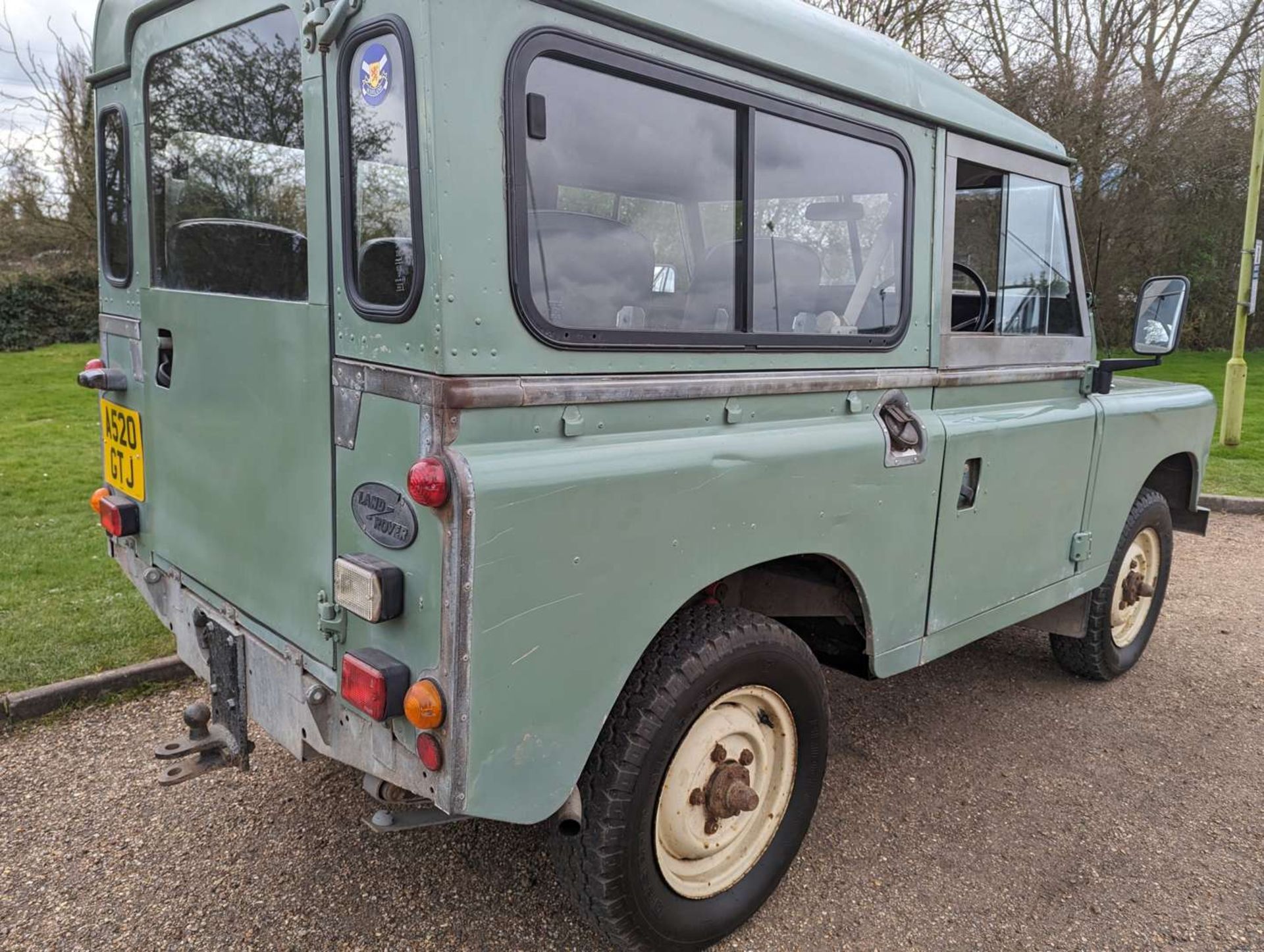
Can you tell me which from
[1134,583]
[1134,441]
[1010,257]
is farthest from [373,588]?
[1134,583]

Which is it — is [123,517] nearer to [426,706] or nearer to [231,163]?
[231,163]

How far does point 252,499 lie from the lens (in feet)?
7.90

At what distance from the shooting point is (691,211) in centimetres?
233

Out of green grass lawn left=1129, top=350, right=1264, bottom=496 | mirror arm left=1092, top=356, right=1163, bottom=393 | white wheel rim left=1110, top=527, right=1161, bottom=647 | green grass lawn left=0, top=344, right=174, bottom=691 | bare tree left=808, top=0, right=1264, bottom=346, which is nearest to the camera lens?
mirror arm left=1092, top=356, right=1163, bottom=393

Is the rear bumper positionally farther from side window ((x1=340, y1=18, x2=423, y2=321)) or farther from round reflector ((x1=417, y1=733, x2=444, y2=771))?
side window ((x1=340, y1=18, x2=423, y2=321))

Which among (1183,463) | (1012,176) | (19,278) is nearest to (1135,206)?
(1183,463)

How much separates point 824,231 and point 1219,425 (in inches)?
439

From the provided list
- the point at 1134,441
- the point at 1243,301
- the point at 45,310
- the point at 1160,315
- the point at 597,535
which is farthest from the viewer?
the point at 45,310

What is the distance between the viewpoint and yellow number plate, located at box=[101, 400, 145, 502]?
9.66 ft

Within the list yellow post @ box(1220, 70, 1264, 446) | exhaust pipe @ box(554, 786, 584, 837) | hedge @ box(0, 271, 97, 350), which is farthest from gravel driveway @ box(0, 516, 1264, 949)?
hedge @ box(0, 271, 97, 350)

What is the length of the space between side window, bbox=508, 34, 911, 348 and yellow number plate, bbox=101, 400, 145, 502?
5.47 ft

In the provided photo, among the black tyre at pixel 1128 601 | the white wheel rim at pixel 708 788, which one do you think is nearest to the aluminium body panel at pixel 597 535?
the white wheel rim at pixel 708 788

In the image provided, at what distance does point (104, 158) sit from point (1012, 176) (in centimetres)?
302

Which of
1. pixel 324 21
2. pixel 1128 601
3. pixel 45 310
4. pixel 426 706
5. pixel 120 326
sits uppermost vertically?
pixel 324 21
